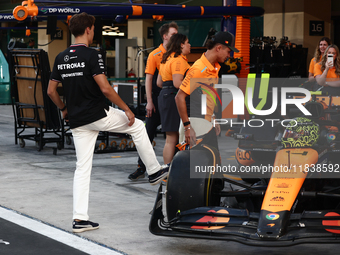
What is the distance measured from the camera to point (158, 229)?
166 inches

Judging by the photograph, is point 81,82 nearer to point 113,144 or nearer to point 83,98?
point 83,98

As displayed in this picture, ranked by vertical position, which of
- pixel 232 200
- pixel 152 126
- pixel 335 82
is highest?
pixel 335 82

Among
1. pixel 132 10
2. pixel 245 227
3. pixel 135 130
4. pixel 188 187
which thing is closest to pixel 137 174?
pixel 135 130

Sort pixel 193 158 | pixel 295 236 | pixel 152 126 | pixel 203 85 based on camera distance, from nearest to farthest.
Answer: pixel 295 236 → pixel 193 158 → pixel 203 85 → pixel 152 126

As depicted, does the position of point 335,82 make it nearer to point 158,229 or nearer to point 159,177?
point 159,177

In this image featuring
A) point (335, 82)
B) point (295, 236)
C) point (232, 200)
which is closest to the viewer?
point (295, 236)

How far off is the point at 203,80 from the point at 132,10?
22.5 feet

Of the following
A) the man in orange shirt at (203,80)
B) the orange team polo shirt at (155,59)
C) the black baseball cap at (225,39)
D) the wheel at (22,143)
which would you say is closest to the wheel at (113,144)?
the wheel at (22,143)

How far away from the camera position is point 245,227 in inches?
156

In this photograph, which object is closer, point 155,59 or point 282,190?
point 282,190

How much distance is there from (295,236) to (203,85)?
2.27 m

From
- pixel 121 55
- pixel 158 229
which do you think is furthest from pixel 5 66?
pixel 158 229

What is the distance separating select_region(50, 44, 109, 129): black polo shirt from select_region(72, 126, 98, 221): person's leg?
118 millimetres

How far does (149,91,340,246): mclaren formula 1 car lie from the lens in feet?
12.7
